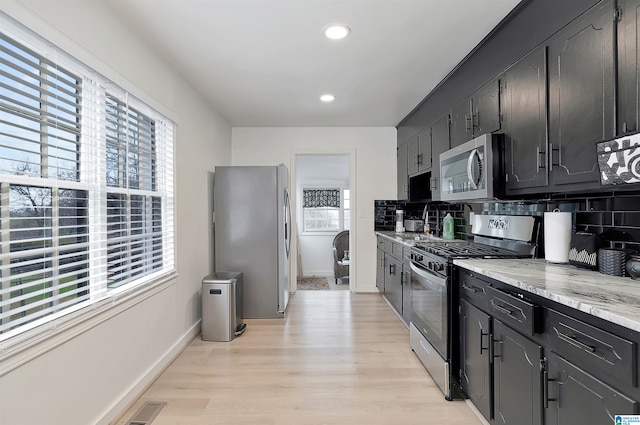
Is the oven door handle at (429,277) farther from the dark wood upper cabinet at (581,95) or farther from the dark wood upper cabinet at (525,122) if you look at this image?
the dark wood upper cabinet at (581,95)

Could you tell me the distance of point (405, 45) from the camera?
7.82 ft

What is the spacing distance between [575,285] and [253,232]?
2.99 m

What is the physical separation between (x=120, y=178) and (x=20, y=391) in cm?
121

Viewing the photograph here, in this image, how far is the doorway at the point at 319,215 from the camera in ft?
22.6

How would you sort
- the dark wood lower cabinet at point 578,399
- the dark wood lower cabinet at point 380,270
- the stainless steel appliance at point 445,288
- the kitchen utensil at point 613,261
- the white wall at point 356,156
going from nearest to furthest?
the dark wood lower cabinet at point 578,399 → the kitchen utensil at point 613,261 → the stainless steel appliance at point 445,288 → the dark wood lower cabinet at point 380,270 → the white wall at point 356,156

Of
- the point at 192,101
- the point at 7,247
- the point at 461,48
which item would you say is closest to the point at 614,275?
the point at 461,48

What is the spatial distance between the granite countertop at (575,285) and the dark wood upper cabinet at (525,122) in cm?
46

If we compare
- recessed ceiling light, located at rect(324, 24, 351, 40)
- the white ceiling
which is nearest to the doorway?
the white ceiling

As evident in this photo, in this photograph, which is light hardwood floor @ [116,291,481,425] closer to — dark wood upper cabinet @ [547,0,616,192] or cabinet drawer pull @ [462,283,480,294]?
cabinet drawer pull @ [462,283,480,294]

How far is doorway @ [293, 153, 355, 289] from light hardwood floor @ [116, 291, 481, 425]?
11.0 ft

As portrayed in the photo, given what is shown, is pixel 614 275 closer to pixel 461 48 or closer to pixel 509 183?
pixel 509 183

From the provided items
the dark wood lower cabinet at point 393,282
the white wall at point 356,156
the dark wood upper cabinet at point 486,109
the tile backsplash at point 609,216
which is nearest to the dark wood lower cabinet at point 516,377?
the tile backsplash at point 609,216

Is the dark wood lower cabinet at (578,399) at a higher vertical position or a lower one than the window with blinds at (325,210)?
lower

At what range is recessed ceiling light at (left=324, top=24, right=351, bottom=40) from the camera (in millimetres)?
2129
